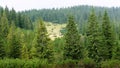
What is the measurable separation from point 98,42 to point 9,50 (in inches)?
654

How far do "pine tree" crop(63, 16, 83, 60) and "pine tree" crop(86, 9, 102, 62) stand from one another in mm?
1806

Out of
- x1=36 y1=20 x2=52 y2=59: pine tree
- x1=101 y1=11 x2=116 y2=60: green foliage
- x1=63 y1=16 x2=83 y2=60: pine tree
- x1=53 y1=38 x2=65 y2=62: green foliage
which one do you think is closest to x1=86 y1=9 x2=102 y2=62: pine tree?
x1=101 y1=11 x2=116 y2=60: green foliage

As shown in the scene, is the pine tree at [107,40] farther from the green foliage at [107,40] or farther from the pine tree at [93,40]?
the pine tree at [93,40]

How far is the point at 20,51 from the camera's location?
53.9 m

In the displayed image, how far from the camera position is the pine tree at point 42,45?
4547 centimetres

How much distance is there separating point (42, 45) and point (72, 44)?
503cm

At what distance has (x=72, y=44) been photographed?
155ft

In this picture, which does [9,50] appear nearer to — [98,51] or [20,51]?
[20,51]

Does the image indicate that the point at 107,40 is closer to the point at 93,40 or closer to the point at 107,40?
the point at 107,40

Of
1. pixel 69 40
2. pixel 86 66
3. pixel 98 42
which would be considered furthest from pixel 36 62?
pixel 98 42

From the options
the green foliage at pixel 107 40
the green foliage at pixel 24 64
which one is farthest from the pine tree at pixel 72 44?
the green foliage at pixel 24 64

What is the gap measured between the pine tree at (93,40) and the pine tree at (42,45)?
6.90 meters

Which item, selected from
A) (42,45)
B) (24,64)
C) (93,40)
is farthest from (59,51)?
(24,64)

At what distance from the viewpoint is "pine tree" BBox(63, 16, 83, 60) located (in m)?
46.8
